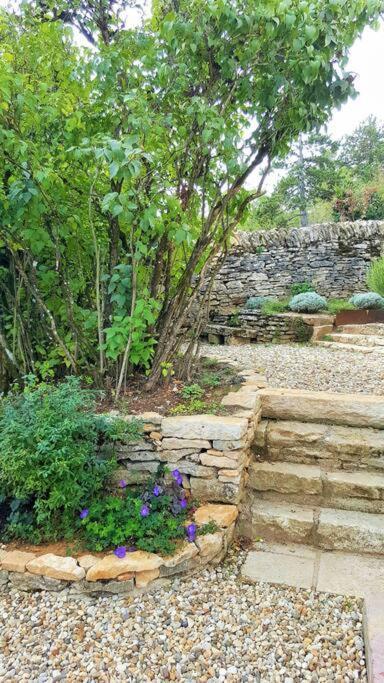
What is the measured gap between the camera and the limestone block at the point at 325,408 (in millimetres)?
2664

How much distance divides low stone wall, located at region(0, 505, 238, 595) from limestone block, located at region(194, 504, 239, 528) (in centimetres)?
13

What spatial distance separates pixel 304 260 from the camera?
8805 mm

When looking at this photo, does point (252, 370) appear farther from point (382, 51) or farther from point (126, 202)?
point (382, 51)

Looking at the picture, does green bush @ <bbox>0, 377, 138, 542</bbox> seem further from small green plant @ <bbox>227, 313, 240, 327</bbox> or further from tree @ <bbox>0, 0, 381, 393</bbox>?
small green plant @ <bbox>227, 313, 240, 327</bbox>

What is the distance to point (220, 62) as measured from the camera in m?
2.44

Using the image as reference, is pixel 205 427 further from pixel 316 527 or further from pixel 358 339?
pixel 358 339

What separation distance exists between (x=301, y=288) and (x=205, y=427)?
675 cm

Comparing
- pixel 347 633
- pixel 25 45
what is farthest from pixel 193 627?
pixel 25 45

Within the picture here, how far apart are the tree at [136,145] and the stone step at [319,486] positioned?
943mm

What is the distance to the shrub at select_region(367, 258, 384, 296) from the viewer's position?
7.70 m

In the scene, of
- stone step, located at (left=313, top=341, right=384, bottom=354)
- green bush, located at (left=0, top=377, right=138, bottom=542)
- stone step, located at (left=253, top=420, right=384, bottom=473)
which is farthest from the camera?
stone step, located at (left=313, top=341, right=384, bottom=354)

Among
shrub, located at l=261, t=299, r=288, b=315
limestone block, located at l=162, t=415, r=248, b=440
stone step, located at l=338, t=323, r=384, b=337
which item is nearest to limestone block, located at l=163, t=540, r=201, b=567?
limestone block, located at l=162, t=415, r=248, b=440

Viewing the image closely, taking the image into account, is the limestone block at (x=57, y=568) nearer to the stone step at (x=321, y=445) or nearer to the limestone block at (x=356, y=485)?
the stone step at (x=321, y=445)

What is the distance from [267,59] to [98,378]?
84.3 inches
